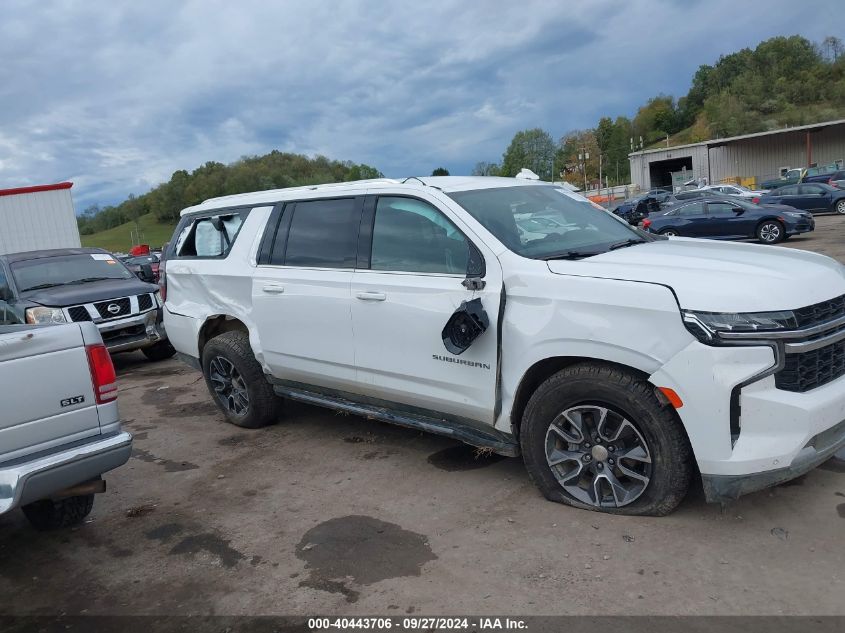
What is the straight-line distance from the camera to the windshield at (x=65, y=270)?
9234 millimetres

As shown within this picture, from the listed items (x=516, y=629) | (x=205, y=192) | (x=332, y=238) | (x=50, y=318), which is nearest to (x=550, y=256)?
(x=332, y=238)

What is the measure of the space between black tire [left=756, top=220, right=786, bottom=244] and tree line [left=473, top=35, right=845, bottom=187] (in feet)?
261

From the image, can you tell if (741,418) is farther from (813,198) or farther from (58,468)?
(813,198)

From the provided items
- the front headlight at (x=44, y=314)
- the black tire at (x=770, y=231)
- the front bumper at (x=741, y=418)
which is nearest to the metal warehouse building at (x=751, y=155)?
the black tire at (x=770, y=231)

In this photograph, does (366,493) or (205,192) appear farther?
(205,192)

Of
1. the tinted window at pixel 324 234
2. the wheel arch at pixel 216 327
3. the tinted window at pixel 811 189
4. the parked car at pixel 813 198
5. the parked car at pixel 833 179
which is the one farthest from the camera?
the parked car at pixel 833 179

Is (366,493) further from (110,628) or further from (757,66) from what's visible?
(757,66)

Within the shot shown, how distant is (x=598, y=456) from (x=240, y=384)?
11.0 ft

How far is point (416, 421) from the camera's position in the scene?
4.46m

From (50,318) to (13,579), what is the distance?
545cm

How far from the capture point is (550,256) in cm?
392

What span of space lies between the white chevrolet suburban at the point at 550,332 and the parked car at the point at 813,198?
25.0m

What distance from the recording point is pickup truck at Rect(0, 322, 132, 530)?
10.9 ft

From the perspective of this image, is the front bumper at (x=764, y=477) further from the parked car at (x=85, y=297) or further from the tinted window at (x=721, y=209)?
the tinted window at (x=721, y=209)
